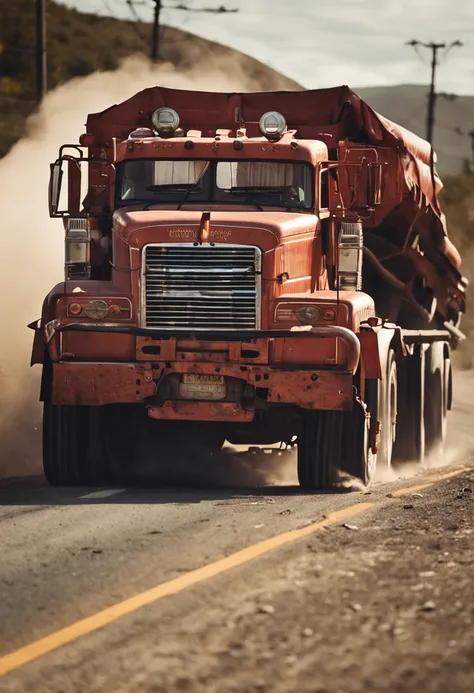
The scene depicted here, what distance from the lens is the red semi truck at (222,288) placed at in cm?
1276

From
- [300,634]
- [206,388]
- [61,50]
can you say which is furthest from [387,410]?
[61,50]

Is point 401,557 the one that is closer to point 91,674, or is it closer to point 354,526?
point 354,526

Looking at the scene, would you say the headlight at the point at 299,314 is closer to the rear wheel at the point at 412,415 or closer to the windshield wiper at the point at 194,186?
the windshield wiper at the point at 194,186

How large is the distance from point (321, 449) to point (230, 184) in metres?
2.48

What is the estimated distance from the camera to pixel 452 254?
18703 millimetres

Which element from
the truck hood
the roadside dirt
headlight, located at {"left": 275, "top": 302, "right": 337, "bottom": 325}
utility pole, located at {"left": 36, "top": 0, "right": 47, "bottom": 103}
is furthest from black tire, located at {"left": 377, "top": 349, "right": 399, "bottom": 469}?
utility pole, located at {"left": 36, "top": 0, "right": 47, "bottom": 103}

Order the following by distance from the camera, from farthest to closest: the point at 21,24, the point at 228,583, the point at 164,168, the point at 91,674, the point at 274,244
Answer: the point at 21,24 → the point at 164,168 → the point at 274,244 → the point at 228,583 → the point at 91,674

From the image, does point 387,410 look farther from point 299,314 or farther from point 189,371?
point 189,371

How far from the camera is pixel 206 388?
12.8 metres

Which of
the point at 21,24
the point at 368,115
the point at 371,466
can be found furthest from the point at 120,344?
the point at 21,24

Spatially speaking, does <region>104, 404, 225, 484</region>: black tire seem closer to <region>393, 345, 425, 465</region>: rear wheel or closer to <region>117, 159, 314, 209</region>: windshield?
<region>117, 159, 314, 209</region>: windshield

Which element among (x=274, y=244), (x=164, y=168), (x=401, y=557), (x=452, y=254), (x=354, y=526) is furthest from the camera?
(x=452, y=254)

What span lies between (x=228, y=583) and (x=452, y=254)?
11664 mm

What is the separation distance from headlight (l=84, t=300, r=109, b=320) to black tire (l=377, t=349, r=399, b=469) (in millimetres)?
2882
